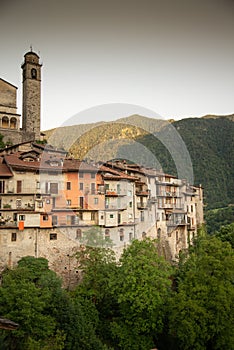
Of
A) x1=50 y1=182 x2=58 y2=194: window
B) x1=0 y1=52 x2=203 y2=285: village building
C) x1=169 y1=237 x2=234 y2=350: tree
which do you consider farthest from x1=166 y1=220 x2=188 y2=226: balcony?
x1=169 y1=237 x2=234 y2=350: tree

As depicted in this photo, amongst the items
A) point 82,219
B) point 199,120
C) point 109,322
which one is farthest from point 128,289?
point 199,120

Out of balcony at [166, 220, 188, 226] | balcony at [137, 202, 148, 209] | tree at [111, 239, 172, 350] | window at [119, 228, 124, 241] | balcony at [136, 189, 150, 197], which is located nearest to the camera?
tree at [111, 239, 172, 350]

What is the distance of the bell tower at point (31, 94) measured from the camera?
4728 cm

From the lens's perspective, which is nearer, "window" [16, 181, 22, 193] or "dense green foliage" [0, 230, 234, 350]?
"dense green foliage" [0, 230, 234, 350]

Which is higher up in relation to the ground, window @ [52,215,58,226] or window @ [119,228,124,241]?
window @ [52,215,58,226]

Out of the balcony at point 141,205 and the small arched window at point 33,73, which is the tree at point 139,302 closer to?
the balcony at point 141,205

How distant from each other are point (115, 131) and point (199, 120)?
2212 inches

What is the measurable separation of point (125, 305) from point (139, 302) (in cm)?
152

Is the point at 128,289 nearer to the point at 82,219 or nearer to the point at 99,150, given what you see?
the point at 82,219

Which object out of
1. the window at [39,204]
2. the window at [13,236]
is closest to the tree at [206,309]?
the window at [39,204]

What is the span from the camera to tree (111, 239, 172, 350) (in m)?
20.0

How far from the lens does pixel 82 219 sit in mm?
26234

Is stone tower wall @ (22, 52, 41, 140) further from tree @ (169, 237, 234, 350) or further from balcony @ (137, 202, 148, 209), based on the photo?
tree @ (169, 237, 234, 350)

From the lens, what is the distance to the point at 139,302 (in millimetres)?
19938
